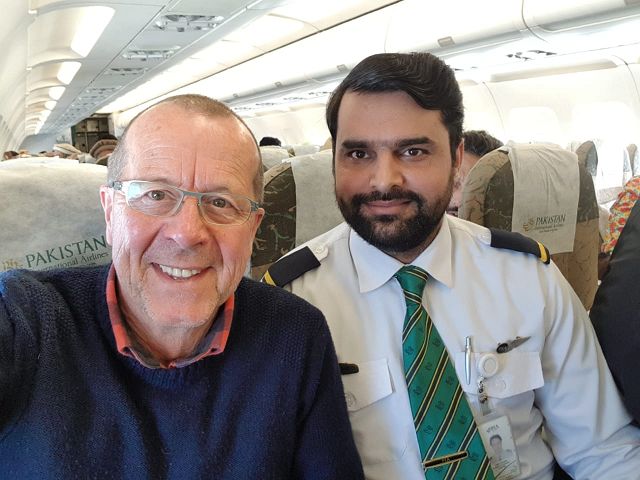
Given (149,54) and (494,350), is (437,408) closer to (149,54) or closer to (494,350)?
(494,350)

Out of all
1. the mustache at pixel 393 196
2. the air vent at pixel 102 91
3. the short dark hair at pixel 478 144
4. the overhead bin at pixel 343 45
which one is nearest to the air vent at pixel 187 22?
the overhead bin at pixel 343 45

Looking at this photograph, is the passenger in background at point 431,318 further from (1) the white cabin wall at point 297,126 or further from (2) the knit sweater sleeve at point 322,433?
(1) the white cabin wall at point 297,126

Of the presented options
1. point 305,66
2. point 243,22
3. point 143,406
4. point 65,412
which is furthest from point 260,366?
point 305,66

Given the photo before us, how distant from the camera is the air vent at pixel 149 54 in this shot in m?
7.50

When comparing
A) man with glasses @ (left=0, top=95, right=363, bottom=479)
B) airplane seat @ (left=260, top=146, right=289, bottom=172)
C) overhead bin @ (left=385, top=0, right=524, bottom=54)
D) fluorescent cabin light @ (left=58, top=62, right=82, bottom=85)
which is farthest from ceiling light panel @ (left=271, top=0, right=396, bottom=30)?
man with glasses @ (left=0, top=95, right=363, bottom=479)

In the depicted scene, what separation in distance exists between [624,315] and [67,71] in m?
9.83

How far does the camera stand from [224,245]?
1.29 metres

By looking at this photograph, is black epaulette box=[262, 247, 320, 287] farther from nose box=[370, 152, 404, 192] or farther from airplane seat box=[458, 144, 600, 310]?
airplane seat box=[458, 144, 600, 310]

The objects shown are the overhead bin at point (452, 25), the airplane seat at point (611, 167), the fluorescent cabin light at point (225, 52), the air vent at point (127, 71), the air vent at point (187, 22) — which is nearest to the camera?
the overhead bin at point (452, 25)

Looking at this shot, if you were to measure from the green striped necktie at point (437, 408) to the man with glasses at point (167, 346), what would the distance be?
0.99ft

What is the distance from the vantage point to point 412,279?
1735 millimetres

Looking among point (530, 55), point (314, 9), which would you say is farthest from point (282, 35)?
point (530, 55)

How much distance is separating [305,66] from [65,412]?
8624 millimetres

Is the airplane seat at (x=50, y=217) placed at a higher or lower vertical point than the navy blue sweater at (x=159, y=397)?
higher
